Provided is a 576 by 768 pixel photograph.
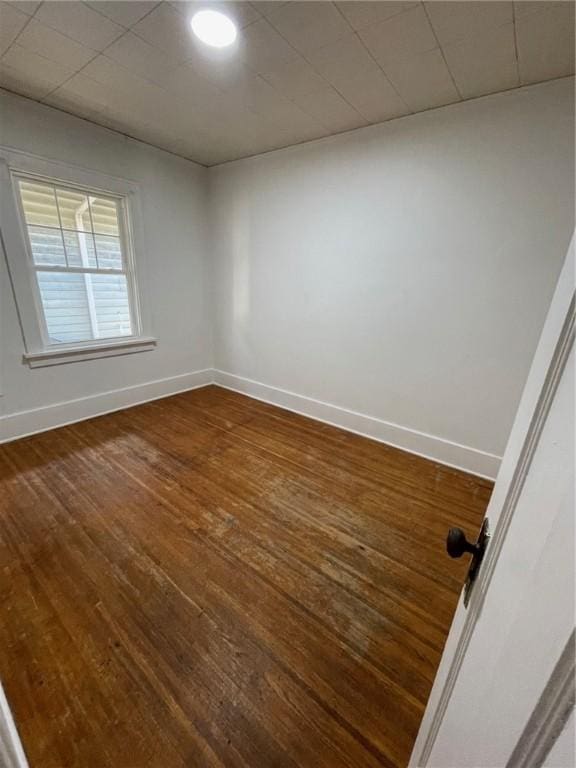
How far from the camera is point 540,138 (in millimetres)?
1896

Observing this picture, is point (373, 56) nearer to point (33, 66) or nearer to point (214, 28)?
point (214, 28)

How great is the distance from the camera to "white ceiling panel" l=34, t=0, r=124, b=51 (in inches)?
57.9

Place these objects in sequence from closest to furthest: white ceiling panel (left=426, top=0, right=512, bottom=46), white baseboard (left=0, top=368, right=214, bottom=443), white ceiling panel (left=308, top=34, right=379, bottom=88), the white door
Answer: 1. the white door
2. white ceiling panel (left=426, top=0, right=512, bottom=46)
3. white ceiling panel (left=308, top=34, right=379, bottom=88)
4. white baseboard (left=0, top=368, right=214, bottom=443)

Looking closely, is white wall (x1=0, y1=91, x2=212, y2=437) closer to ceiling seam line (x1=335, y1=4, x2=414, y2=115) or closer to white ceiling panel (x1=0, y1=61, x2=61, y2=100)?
white ceiling panel (x1=0, y1=61, x2=61, y2=100)

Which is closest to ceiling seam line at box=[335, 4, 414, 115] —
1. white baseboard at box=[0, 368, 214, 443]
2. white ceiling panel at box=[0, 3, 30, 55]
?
white ceiling panel at box=[0, 3, 30, 55]

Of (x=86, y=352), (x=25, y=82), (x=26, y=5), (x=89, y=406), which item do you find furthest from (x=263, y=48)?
(x=89, y=406)

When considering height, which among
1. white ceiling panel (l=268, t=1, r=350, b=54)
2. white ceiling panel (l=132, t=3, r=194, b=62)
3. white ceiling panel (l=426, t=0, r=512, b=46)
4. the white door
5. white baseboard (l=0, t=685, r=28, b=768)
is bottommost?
white baseboard (l=0, t=685, r=28, b=768)

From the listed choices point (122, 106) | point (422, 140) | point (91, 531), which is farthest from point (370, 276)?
point (91, 531)

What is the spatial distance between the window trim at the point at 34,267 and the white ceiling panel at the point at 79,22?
1201 millimetres

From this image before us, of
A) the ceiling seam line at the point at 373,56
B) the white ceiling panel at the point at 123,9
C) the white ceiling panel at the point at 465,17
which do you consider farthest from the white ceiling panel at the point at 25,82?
the white ceiling panel at the point at 465,17

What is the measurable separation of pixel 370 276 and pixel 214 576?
2.49 m

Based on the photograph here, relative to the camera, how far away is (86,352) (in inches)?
120

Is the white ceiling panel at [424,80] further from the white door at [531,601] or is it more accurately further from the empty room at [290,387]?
the white door at [531,601]

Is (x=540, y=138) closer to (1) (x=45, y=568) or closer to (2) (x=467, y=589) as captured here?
(2) (x=467, y=589)
